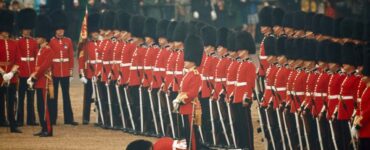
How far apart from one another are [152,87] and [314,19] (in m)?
3.38

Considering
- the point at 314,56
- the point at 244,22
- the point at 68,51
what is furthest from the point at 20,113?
the point at 244,22

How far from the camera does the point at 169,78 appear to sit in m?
22.5

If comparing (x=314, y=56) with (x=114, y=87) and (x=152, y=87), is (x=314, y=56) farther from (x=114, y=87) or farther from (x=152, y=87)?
(x=114, y=87)

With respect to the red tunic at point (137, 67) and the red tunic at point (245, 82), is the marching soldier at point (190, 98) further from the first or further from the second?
the red tunic at point (137, 67)

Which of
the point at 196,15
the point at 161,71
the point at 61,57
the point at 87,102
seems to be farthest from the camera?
the point at 196,15

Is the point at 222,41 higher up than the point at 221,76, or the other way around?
the point at 222,41

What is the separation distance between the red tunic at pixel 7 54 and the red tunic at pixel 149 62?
2.09 meters

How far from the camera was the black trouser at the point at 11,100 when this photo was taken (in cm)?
2384

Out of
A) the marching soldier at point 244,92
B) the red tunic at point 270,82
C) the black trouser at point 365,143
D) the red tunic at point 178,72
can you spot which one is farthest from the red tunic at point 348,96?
the red tunic at point 178,72

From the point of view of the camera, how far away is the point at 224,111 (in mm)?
21625

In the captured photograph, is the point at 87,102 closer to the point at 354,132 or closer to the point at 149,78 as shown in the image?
the point at 149,78

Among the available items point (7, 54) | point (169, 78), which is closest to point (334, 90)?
point (169, 78)

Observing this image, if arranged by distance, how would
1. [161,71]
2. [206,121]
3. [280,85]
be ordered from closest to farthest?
[280,85] → [206,121] → [161,71]

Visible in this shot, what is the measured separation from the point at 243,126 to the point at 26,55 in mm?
4599
